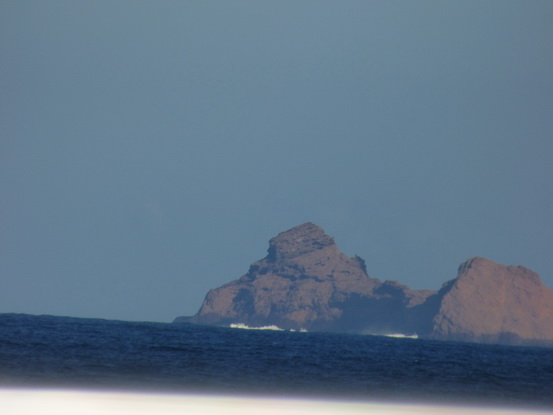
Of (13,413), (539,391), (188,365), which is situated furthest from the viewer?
(188,365)

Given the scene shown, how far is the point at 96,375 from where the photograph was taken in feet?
99.4

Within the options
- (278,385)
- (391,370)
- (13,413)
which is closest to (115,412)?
(13,413)

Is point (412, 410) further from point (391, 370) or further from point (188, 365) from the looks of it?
point (391, 370)

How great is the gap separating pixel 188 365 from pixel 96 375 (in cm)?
949

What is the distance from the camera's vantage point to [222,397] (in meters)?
9.28

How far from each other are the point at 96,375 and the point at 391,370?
2076cm

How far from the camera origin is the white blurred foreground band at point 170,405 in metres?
8.65

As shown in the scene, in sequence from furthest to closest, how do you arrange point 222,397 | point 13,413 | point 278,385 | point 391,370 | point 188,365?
point 391,370, point 188,365, point 278,385, point 222,397, point 13,413

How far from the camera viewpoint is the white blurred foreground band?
8.65 m

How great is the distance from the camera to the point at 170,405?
8820mm

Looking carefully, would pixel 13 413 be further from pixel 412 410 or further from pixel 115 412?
pixel 412 410

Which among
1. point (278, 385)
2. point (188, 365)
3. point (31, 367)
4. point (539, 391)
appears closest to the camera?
point (278, 385)

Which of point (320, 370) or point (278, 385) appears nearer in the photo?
point (278, 385)

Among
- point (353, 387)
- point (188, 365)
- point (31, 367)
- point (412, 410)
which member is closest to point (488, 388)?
point (353, 387)
